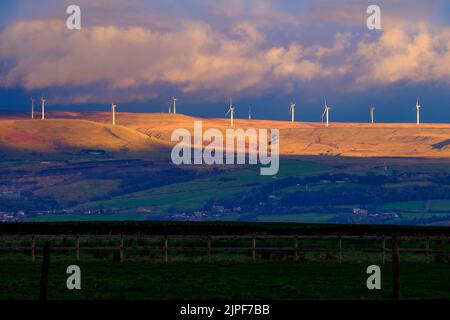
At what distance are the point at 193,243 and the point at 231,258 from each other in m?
12.3

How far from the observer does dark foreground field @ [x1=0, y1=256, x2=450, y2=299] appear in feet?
125

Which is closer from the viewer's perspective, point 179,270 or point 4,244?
point 179,270

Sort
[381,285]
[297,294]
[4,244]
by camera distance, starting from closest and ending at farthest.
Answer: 1. [297,294]
2. [381,285]
3. [4,244]

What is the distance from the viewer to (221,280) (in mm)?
44062

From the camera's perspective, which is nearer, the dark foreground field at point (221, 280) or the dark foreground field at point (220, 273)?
the dark foreground field at point (221, 280)

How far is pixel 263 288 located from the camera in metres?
40.8

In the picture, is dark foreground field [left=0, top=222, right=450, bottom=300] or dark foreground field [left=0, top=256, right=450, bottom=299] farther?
dark foreground field [left=0, top=222, right=450, bottom=300]

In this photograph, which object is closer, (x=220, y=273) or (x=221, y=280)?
(x=221, y=280)

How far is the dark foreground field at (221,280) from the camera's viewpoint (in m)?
38.2

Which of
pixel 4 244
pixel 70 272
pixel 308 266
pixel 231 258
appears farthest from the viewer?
pixel 4 244
